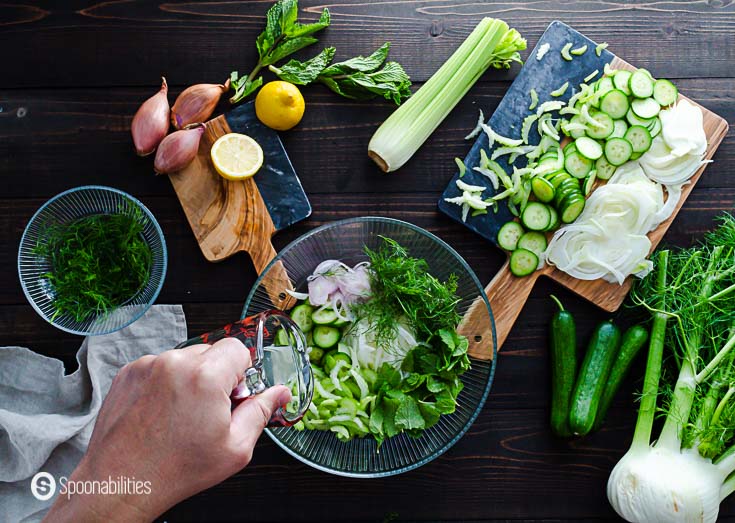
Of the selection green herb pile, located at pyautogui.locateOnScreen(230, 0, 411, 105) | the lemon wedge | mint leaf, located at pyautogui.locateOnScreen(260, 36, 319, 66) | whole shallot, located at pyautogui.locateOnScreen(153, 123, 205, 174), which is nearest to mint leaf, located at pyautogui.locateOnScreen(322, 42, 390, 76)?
green herb pile, located at pyautogui.locateOnScreen(230, 0, 411, 105)

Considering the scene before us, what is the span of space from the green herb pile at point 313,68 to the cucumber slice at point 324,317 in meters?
0.82

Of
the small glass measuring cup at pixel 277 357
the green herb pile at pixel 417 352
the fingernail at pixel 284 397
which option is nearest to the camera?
the fingernail at pixel 284 397

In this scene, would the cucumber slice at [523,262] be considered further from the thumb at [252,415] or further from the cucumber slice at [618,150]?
the thumb at [252,415]

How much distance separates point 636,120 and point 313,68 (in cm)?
121

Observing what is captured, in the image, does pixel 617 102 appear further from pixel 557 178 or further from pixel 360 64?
pixel 360 64

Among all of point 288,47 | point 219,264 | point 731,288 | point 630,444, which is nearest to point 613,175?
point 731,288

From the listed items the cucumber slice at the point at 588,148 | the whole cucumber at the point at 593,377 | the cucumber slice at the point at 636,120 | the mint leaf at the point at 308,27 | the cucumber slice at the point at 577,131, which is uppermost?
the mint leaf at the point at 308,27

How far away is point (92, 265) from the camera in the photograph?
2.29 m

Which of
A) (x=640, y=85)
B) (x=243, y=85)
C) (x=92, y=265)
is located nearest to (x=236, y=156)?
(x=243, y=85)

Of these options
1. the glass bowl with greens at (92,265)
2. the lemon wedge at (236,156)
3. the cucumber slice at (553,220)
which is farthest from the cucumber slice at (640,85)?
the glass bowl with greens at (92,265)

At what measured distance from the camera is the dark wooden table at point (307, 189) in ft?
8.02

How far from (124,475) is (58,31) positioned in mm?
1805

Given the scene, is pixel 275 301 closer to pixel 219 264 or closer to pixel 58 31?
pixel 219 264

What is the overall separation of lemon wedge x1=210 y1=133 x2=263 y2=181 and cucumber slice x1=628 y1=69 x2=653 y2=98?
4.55ft
